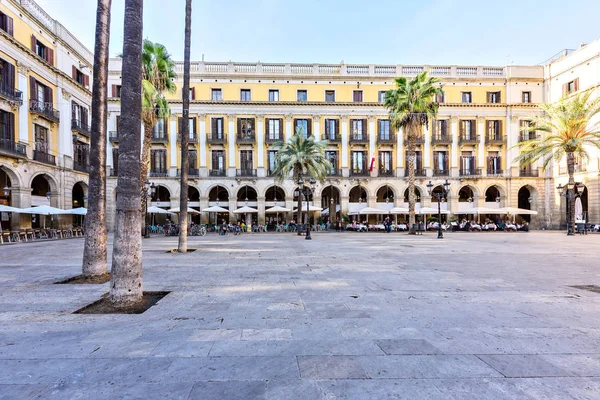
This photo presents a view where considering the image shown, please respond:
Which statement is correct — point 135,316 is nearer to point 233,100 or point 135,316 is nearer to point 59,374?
point 59,374

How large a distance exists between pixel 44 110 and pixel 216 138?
14441 mm

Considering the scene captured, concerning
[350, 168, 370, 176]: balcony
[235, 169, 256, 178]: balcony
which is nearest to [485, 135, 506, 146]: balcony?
[350, 168, 370, 176]: balcony

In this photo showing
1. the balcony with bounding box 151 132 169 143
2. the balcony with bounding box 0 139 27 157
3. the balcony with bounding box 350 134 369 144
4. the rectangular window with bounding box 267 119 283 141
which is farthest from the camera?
the balcony with bounding box 350 134 369 144

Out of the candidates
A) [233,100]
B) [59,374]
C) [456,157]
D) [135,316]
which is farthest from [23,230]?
[456,157]

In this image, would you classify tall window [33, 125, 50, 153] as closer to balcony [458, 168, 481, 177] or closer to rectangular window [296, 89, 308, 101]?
rectangular window [296, 89, 308, 101]

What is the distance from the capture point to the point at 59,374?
3.22 m

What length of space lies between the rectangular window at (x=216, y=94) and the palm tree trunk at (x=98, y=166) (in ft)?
89.4

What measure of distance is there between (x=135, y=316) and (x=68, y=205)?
92.3 feet

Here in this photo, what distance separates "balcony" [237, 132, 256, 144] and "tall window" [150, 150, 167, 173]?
7.99m

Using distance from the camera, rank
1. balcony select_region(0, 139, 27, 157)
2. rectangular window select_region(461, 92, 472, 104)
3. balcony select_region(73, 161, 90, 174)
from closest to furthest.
A: balcony select_region(0, 139, 27, 157) < balcony select_region(73, 161, 90, 174) < rectangular window select_region(461, 92, 472, 104)

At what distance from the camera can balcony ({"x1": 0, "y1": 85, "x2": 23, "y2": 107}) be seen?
21141 mm

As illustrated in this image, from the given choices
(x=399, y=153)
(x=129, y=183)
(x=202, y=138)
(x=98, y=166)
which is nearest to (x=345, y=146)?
(x=399, y=153)

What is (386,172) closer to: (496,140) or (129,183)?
(496,140)

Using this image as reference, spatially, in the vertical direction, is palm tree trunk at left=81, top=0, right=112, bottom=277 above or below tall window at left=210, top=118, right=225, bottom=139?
below
